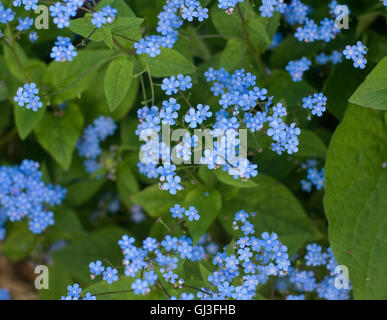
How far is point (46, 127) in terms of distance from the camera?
3465 millimetres

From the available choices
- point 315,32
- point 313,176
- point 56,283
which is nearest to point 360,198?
point 313,176

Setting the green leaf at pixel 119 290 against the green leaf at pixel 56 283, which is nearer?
the green leaf at pixel 119 290

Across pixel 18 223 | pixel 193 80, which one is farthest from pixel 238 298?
pixel 18 223

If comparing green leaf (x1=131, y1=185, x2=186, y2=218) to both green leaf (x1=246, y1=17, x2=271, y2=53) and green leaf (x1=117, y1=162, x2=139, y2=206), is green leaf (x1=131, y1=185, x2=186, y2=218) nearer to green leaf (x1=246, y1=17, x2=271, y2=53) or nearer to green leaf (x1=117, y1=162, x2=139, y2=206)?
green leaf (x1=117, y1=162, x2=139, y2=206)

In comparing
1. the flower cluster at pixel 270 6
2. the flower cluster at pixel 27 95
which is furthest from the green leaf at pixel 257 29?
the flower cluster at pixel 27 95

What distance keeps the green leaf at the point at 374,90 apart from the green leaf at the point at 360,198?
0.39 meters

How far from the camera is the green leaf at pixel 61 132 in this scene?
11.1 feet

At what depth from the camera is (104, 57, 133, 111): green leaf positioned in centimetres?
262

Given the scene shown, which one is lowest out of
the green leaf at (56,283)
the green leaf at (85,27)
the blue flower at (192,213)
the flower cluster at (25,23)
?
the green leaf at (56,283)

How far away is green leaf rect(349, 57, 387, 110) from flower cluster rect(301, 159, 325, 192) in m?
0.79

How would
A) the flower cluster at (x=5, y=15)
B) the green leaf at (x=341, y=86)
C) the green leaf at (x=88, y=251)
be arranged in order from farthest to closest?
1. the green leaf at (x=88, y=251)
2. the green leaf at (x=341, y=86)
3. the flower cluster at (x=5, y=15)

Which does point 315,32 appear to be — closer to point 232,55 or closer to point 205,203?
point 232,55

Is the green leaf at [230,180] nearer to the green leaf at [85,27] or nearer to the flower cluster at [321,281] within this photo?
the flower cluster at [321,281]

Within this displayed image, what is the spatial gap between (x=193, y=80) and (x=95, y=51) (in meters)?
0.72
